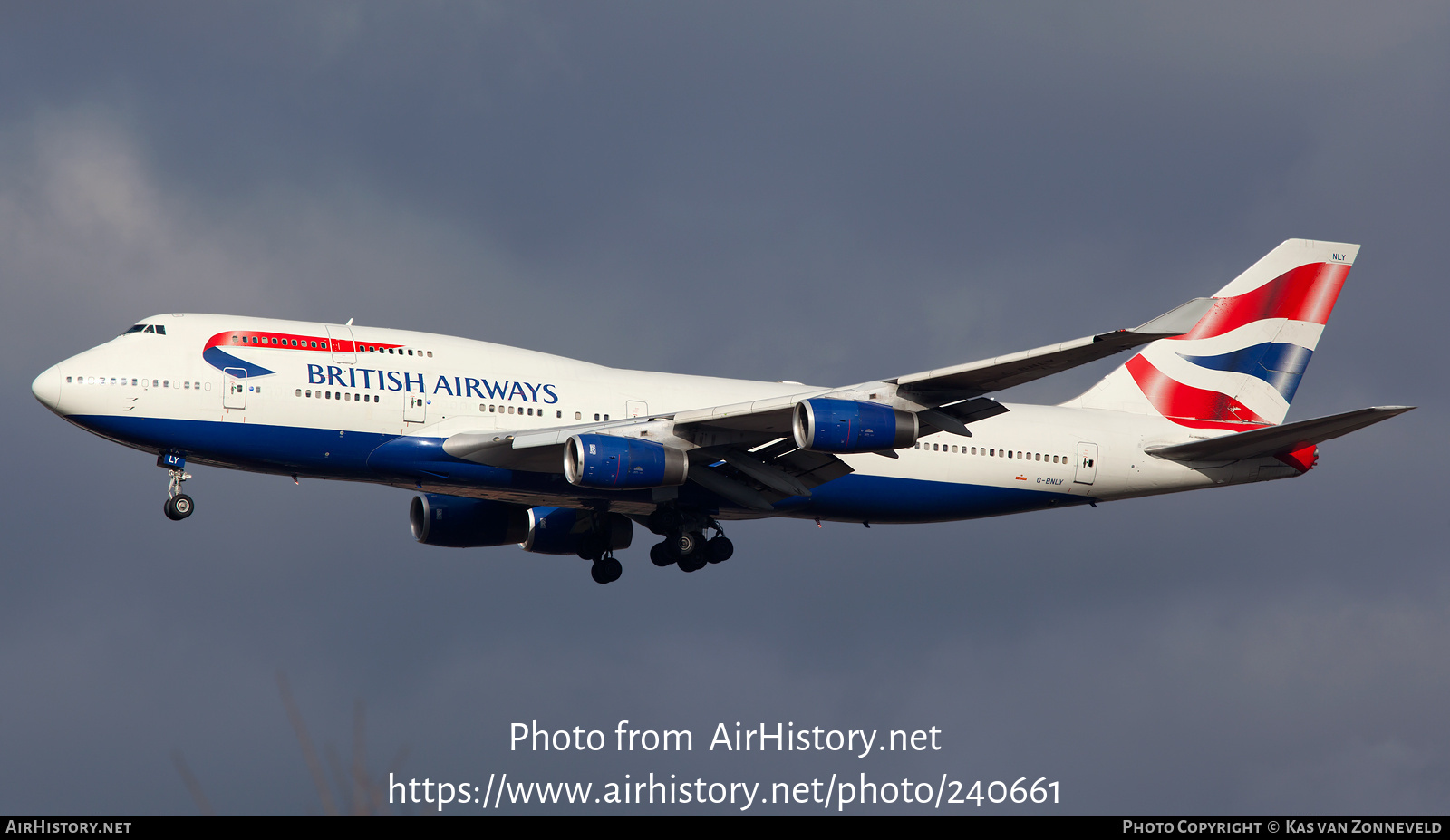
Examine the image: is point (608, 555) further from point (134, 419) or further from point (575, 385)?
point (134, 419)

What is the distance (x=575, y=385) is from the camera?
137ft

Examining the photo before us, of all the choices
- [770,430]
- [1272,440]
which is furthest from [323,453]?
[1272,440]

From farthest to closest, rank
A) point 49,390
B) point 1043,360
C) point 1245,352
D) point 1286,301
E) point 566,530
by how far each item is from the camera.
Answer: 1. point 1286,301
2. point 1245,352
3. point 566,530
4. point 49,390
5. point 1043,360

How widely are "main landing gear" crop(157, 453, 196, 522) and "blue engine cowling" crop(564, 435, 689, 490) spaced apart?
33.0 feet

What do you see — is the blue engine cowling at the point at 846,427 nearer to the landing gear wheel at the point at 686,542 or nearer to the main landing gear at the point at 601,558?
the landing gear wheel at the point at 686,542

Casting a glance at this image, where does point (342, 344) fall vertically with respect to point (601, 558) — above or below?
above

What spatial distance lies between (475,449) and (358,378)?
3.67 m

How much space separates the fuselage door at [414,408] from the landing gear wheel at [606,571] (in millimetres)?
10144

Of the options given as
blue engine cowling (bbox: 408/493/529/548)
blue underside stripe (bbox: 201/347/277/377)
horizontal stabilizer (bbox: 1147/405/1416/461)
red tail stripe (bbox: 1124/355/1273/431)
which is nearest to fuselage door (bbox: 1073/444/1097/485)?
horizontal stabilizer (bbox: 1147/405/1416/461)

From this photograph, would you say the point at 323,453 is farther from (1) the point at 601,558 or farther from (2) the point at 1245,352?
(2) the point at 1245,352

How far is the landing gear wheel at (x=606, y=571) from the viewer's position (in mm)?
47156

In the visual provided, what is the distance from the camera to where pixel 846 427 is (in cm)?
3644

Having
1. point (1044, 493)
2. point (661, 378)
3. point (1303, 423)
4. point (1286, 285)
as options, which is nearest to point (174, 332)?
point (661, 378)

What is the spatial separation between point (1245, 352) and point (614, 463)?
23.0 metres
